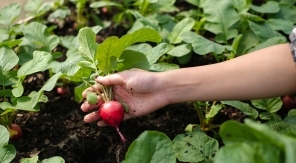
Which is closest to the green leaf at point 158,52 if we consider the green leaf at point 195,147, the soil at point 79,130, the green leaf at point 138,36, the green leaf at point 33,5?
the green leaf at point 138,36

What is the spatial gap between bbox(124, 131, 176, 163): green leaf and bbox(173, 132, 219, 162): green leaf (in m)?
0.17

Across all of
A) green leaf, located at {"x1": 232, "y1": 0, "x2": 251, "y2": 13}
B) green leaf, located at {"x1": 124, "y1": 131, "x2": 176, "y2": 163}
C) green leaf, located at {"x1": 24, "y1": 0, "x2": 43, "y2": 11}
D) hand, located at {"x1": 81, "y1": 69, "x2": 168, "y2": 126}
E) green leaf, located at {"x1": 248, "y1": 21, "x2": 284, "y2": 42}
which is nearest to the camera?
green leaf, located at {"x1": 124, "y1": 131, "x2": 176, "y2": 163}

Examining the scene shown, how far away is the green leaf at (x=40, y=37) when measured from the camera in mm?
1885

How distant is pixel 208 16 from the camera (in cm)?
201

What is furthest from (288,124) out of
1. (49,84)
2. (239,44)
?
(49,84)

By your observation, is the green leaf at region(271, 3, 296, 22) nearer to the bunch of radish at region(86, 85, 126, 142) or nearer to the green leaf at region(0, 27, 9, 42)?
the bunch of radish at region(86, 85, 126, 142)

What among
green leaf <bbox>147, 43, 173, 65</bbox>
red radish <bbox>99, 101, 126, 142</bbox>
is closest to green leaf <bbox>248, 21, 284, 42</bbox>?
green leaf <bbox>147, 43, 173, 65</bbox>

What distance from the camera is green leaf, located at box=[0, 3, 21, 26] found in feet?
6.53

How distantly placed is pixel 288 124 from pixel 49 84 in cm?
87

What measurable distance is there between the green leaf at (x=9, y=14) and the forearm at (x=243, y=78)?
95 cm

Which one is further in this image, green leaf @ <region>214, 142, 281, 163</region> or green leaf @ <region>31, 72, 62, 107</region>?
green leaf @ <region>31, 72, 62, 107</region>

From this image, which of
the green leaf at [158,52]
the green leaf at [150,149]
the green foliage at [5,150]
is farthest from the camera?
the green leaf at [158,52]

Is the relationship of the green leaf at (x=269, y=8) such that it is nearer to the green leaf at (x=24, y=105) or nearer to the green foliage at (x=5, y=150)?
the green leaf at (x=24, y=105)

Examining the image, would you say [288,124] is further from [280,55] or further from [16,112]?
[16,112]
